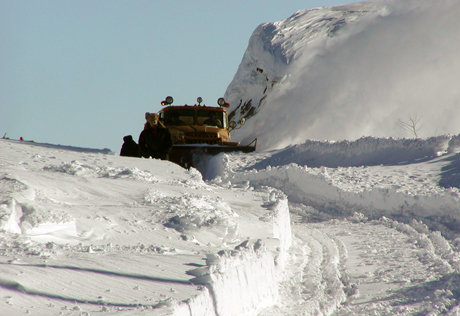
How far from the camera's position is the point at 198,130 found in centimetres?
1165

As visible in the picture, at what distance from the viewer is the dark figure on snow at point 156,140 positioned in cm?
698

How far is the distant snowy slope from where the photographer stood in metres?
18.8

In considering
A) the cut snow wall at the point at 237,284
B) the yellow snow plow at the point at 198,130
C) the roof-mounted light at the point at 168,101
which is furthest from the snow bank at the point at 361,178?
the cut snow wall at the point at 237,284

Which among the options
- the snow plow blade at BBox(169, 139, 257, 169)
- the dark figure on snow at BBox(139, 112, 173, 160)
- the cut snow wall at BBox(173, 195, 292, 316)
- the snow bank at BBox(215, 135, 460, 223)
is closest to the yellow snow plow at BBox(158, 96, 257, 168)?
the snow plow blade at BBox(169, 139, 257, 169)

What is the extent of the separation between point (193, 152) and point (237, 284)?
8.45m

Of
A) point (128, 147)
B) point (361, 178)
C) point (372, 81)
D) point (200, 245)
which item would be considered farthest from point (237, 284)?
→ point (372, 81)

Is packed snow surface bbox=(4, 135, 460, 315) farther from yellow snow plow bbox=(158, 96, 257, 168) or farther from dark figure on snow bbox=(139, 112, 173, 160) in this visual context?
yellow snow plow bbox=(158, 96, 257, 168)

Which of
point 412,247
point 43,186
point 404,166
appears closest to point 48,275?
point 43,186

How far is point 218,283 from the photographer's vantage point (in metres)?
2.41

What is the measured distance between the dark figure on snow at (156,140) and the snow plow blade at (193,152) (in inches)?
123

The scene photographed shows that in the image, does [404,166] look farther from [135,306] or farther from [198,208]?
[135,306]

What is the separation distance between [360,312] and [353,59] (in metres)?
18.4

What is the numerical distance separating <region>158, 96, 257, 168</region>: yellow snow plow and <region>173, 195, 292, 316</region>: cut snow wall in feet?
24.7

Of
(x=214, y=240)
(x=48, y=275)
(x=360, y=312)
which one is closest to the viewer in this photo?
(x=48, y=275)
